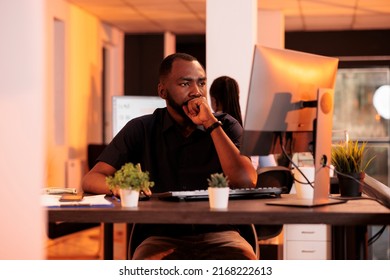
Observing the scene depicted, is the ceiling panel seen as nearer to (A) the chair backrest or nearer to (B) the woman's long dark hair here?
(A) the chair backrest

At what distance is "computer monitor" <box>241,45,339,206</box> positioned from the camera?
7.97 feet

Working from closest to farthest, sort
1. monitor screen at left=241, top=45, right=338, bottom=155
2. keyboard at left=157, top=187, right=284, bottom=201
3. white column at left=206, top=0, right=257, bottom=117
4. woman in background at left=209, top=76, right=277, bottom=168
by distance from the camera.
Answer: monitor screen at left=241, top=45, right=338, bottom=155 → keyboard at left=157, top=187, right=284, bottom=201 → woman in background at left=209, top=76, right=277, bottom=168 → white column at left=206, top=0, right=257, bottom=117

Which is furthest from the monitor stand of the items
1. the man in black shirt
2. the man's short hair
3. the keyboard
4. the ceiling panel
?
the ceiling panel

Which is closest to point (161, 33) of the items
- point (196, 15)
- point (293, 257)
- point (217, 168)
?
point (196, 15)

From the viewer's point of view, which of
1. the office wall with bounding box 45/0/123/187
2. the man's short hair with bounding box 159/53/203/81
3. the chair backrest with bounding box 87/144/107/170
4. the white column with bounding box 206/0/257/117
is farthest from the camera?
the chair backrest with bounding box 87/144/107/170

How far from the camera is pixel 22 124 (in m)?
1.65

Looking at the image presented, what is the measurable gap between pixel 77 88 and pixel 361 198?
7019 mm

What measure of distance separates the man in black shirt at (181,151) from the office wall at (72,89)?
16.2 ft

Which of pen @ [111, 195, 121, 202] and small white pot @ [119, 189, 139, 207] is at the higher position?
small white pot @ [119, 189, 139, 207]

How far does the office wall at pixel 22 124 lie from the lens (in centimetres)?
164

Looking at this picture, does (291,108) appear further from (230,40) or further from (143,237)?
(230,40)

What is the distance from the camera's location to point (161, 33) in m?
11.8

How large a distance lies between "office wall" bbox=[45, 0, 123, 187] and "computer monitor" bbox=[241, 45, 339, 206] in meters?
5.56
